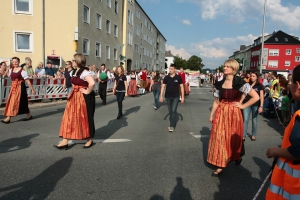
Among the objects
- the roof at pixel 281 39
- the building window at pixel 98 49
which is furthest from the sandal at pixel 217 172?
the roof at pixel 281 39

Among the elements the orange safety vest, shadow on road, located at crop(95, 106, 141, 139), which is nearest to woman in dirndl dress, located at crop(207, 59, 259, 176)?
the orange safety vest

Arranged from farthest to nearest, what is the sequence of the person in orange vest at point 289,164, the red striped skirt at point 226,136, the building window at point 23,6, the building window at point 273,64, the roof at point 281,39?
the building window at point 273,64, the roof at point 281,39, the building window at point 23,6, the red striped skirt at point 226,136, the person in orange vest at point 289,164

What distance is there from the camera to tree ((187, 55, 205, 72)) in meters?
143

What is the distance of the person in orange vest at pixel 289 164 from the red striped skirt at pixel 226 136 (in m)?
2.03

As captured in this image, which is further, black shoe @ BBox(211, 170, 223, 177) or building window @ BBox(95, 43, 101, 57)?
building window @ BBox(95, 43, 101, 57)

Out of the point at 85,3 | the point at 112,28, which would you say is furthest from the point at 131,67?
the point at 85,3

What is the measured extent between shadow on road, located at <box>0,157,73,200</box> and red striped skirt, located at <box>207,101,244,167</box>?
2.37m

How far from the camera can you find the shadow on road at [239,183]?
3.54 metres

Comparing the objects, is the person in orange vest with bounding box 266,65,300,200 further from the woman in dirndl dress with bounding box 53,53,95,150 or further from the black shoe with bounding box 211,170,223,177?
the woman in dirndl dress with bounding box 53,53,95,150

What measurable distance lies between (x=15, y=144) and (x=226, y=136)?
4.41m

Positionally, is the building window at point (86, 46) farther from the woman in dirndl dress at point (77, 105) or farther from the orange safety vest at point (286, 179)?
the orange safety vest at point (286, 179)

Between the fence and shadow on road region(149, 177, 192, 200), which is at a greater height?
the fence

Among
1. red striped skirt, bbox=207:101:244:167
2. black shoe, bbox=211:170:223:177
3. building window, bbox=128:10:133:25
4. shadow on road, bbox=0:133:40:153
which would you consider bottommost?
shadow on road, bbox=0:133:40:153

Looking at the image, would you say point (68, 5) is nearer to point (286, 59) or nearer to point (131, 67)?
point (131, 67)
